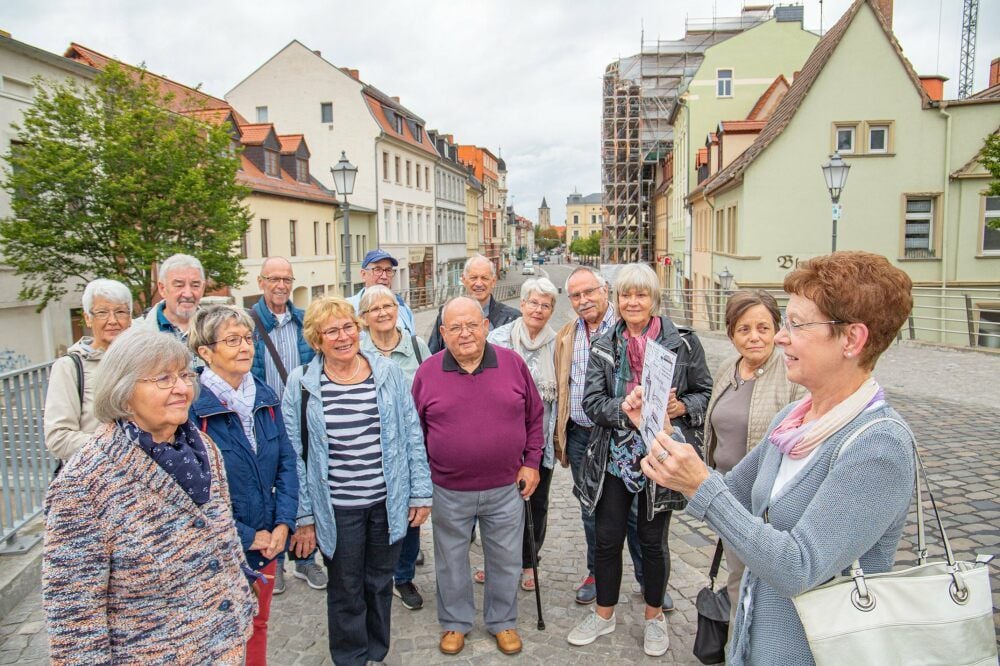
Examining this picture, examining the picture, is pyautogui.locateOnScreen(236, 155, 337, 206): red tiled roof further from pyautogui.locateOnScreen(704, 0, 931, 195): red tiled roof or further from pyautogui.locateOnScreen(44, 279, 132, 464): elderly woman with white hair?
pyautogui.locateOnScreen(44, 279, 132, 464): elderly woman with white hair

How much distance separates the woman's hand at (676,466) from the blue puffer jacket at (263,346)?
313 centimetres

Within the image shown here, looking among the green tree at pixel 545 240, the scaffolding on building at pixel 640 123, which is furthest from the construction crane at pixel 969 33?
the green tree at pixel 545 240

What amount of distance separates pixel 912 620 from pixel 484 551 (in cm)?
257

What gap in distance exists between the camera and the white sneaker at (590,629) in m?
3.75

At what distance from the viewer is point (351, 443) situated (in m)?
3.44

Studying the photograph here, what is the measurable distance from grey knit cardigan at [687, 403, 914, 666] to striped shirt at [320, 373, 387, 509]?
205 centimetres

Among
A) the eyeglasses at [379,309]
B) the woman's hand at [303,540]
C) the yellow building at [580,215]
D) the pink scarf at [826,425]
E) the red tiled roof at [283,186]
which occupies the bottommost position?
the woman's hand at [303,540]

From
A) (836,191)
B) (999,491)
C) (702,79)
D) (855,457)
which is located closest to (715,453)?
(855,457)

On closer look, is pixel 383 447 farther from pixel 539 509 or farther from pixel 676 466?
pixel 676 466

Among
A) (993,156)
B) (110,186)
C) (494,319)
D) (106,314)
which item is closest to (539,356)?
(494,319)

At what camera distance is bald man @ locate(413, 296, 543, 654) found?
12.0ft

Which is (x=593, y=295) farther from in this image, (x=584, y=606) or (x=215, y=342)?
(x=215, y=342)

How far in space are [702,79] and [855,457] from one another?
3243cm

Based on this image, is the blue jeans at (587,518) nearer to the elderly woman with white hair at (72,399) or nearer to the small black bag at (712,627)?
the small black bag at (712,627)
